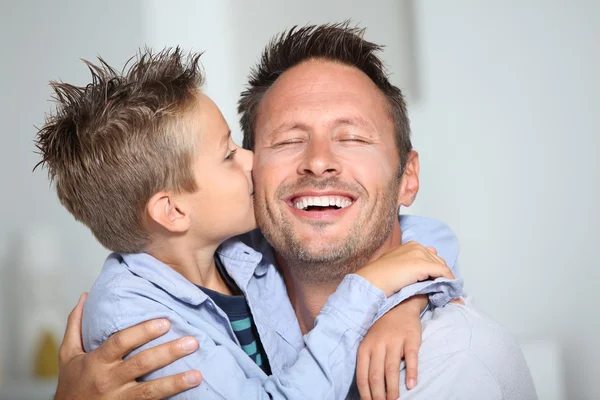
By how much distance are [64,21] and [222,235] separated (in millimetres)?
1388

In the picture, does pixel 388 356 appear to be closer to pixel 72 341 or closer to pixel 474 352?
pixel 474 352

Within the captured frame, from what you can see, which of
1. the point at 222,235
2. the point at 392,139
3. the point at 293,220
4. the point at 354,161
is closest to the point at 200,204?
the point at 222,235

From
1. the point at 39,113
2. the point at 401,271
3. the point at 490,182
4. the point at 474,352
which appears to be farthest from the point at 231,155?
the point at 39,113

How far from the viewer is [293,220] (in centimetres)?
156

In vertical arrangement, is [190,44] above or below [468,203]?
above

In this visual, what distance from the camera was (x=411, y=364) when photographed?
Answer: 49.7 inches

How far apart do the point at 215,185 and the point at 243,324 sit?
0.32 metres

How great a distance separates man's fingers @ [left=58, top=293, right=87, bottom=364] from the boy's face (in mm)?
303

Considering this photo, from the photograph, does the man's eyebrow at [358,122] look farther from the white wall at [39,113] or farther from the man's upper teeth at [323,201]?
the white wall at [39,113]

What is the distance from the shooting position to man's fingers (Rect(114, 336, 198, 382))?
1.26 metres

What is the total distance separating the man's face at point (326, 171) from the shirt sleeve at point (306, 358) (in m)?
0.20

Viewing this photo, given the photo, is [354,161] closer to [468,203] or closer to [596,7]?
[468,203]

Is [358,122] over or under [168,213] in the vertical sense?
over

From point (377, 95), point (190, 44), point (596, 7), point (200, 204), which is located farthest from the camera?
point (190, 44)
